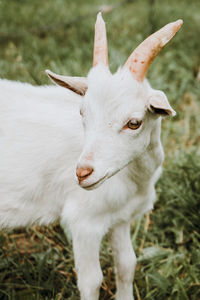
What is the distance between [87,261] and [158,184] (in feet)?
5.30

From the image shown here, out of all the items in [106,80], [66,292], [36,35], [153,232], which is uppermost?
[36,35]

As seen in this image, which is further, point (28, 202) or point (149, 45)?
point (28, 202)

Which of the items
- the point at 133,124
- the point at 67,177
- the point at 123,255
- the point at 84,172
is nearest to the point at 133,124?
the point at 133,124

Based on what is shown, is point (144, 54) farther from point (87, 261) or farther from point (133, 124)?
point (87, 261)

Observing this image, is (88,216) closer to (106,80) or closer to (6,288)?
(106,80)

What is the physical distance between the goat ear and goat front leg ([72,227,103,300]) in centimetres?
99

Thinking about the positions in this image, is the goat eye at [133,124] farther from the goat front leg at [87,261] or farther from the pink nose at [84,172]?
the goat front leg at [87,261]

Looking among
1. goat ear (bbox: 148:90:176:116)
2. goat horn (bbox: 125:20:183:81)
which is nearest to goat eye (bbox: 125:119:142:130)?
goat ear (bbox: 148:90:176:116)

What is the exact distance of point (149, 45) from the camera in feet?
7.06

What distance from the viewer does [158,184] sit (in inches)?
162

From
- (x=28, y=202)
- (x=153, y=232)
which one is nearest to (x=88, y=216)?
(x=28, y=202)

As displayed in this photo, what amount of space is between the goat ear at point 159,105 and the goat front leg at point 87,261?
38.8 inches

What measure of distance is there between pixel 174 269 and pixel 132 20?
18.3 feet

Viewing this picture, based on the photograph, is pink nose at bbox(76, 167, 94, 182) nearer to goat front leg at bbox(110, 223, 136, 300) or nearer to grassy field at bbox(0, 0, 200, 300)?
goat front leg at bbox(110, 223, 136, 300)
